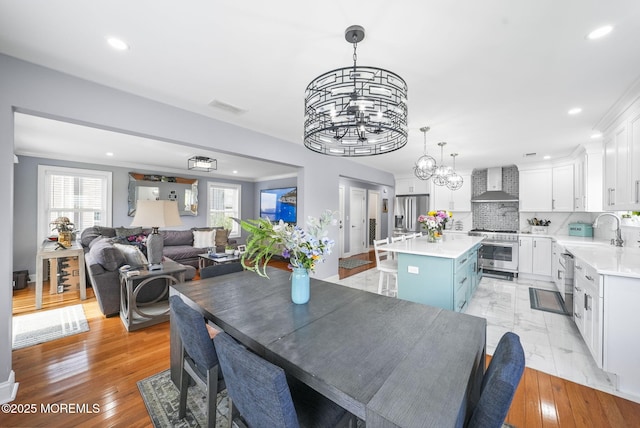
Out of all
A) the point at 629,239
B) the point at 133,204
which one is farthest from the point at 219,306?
the point at 133,204

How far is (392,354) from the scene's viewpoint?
1040 mm

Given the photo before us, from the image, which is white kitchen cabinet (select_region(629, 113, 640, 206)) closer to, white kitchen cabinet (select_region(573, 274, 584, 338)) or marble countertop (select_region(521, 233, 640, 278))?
marble countertop (select_region(521, 233, 640, 278))

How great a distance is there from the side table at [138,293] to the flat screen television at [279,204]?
12.8ft

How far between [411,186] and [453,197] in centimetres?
116

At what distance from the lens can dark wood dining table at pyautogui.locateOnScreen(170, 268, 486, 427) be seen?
0.79 meters

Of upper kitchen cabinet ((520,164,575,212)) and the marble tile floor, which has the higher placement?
upper kitchen cabinet ((520,164,575,212))

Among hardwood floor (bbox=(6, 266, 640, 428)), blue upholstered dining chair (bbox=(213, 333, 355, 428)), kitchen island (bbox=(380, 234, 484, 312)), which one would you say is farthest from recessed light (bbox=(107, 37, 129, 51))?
kitchen island (bbox=(380, 234, 484, 312))

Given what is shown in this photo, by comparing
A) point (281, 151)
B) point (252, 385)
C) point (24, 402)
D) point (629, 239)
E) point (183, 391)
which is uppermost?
point (281, 151)

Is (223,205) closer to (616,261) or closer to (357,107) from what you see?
(357,107)

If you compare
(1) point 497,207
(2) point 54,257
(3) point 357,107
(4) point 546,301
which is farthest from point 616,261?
(2) point 54,257

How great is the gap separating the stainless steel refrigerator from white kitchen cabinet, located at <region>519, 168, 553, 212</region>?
2.02 meters

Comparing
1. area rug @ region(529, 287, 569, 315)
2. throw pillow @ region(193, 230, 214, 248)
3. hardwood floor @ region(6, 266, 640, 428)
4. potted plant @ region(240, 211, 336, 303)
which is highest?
potted plant @ region(240, 211, 336, 303)

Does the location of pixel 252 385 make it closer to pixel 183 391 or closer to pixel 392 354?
pixel 392 354

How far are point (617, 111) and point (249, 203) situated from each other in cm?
797
